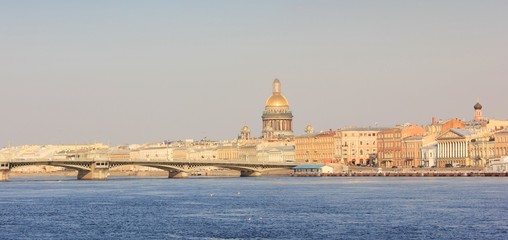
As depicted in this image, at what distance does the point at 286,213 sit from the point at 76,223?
11404mm

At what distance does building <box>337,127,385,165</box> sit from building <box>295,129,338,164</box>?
93.2 inches

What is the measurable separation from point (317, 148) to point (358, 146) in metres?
11.3

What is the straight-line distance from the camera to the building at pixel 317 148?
18925 cm

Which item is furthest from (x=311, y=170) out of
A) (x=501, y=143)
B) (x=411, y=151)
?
(x=501, y=143)

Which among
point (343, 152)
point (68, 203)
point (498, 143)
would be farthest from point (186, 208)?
point (343, 152)

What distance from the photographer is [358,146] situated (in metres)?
184

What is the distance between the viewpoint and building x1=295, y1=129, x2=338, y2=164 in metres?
189

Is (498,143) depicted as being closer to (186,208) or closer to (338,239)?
(186,208)

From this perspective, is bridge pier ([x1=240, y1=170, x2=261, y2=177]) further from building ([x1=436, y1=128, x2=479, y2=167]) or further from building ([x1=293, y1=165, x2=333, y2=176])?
building ([x1=436, y1=128, x2=479, y2=167])

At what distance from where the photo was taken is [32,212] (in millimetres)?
70250

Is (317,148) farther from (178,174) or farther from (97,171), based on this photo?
(97,171)

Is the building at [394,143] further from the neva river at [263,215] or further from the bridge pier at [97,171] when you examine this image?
the neva river at [263,215]

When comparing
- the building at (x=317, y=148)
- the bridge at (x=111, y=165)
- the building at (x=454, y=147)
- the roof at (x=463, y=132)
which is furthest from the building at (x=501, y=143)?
the building at (x=317, y=148)

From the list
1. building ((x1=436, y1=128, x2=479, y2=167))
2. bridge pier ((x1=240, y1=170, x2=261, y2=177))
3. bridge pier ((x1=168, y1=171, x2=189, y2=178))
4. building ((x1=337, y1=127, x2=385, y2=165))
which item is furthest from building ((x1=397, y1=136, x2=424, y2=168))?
bridge pier ((x1=168, y1=171, x2=189, y2=178))
